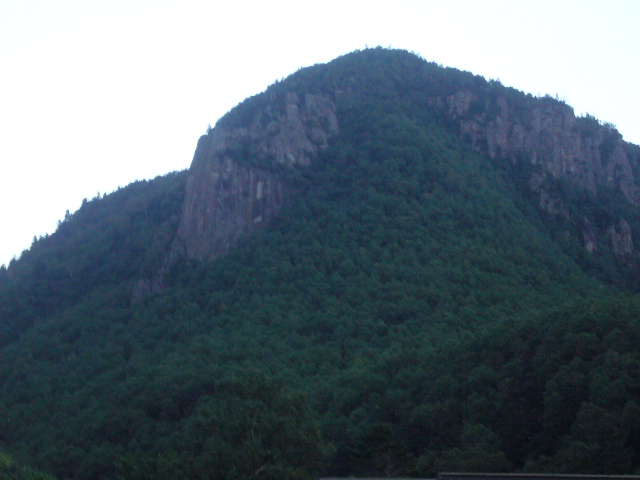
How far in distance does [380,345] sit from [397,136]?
133ft

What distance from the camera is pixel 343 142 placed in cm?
12031

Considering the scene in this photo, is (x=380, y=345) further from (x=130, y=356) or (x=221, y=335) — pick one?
(x=130, y=356)

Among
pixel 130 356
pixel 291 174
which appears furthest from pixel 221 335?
pixel 291 174

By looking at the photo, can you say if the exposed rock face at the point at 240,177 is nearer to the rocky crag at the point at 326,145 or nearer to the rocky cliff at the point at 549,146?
the rocky crag at the point at 326,145

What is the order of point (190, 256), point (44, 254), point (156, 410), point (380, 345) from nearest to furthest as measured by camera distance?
point (156, 410) → point (380, 345) → point (190, 256) → point (44, 254)

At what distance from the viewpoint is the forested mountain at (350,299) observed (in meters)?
45.2

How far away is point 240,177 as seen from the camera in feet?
362

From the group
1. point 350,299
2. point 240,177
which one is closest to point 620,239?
point 350,299

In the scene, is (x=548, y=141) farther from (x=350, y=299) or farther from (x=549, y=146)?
(x=350, y=299)

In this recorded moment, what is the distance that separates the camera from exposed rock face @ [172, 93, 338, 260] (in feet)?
359

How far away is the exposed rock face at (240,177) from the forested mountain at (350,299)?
→ 1.03 feet

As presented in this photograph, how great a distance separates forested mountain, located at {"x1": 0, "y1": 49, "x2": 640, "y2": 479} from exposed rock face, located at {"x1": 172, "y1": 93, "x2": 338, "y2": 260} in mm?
314

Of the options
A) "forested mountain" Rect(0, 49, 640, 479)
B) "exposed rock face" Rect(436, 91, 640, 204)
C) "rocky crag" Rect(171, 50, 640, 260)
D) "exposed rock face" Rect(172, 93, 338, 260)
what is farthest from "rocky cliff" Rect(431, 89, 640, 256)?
"exposed rock face" Rect(172, 93, 338, 260)

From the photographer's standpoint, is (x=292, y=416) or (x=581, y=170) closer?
(x=292, y=416)
